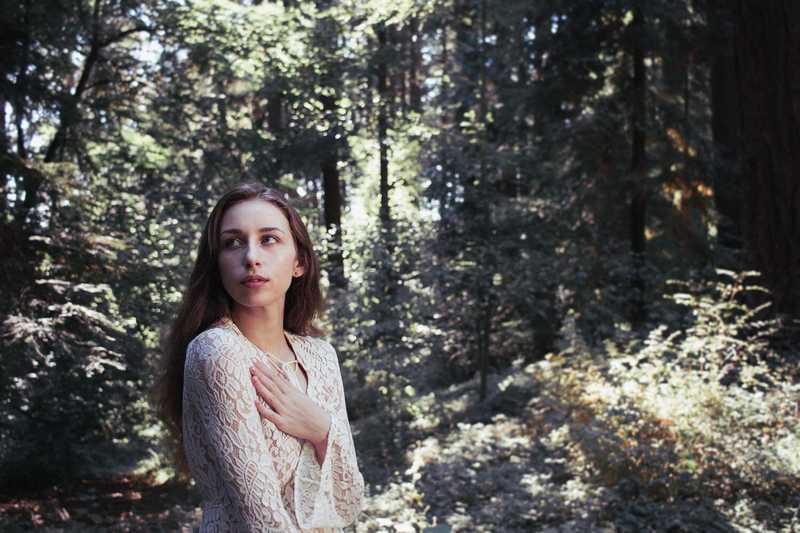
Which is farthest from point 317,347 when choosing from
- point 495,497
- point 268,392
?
point 495,497

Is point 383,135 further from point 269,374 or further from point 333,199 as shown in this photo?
point 269,374

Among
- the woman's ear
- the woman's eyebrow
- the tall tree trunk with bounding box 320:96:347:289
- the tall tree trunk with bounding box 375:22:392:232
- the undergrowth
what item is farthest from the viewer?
the tall tree trunk with bounding box 375:22:392:232

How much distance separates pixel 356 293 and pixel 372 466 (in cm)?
213

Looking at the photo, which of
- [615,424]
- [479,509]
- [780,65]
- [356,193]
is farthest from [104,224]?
[356,193]

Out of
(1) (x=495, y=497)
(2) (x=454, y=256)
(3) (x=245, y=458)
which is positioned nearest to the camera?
(3) (x=245, y=458)

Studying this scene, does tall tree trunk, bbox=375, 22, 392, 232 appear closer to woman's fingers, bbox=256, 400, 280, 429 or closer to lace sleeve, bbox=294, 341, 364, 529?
lace sleeve, bbox=294, 341, 364, 529

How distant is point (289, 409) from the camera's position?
6.21 ft

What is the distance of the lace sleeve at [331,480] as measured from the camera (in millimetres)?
1880

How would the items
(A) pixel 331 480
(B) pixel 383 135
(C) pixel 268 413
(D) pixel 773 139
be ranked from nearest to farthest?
(C) pixel 268 413, (A) pixel 331 480, (D) pixel 773 139, (B) pixel 383 135

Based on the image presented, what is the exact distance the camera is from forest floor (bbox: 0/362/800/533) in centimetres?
560

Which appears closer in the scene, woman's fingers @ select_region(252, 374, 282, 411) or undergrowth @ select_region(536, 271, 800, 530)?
woman's fingers @ select_region(252, 374, 282, 411)

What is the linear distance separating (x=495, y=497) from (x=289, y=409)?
17.1 feet

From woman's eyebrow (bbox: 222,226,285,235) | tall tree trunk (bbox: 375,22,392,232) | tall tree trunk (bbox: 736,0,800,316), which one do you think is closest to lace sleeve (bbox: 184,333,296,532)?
woman's eyebrow (bbox: 222,226,285,235)

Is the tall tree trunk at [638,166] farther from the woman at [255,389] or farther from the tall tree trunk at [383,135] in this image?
the woman at [255,389]
